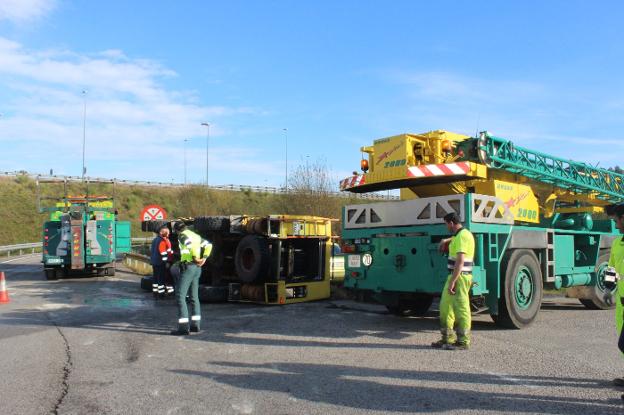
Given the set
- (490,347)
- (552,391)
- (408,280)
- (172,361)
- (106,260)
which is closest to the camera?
(552,391)

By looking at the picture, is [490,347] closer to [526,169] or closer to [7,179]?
[526,169]

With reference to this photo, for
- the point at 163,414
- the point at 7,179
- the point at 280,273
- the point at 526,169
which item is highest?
the point at 7,179

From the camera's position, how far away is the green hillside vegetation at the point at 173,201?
2375cm

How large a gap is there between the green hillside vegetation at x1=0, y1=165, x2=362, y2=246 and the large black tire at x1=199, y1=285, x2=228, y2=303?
9721mm

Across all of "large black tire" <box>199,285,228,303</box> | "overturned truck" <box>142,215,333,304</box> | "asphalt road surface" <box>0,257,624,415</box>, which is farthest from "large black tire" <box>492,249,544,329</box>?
"large black tire" <box>199,285,228,303</box>

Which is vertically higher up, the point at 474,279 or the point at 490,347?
the point at 474,279

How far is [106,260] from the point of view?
17.8m

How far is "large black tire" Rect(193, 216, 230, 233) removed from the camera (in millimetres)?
11188

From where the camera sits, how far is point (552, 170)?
9.54 meters

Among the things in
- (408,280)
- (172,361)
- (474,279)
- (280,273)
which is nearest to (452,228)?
(474,279)

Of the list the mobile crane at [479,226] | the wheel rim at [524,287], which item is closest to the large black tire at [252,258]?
the mobile crane at [479,226]

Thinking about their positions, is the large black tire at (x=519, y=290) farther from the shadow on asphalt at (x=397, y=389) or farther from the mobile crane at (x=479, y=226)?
the shadow on asphalt at (x=397, y=389)

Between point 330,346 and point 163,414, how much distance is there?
284 cm

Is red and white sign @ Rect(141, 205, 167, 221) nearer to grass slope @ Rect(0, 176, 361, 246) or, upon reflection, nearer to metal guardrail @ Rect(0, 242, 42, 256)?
grass slope @ Rect(0, 176, 361, 246)
